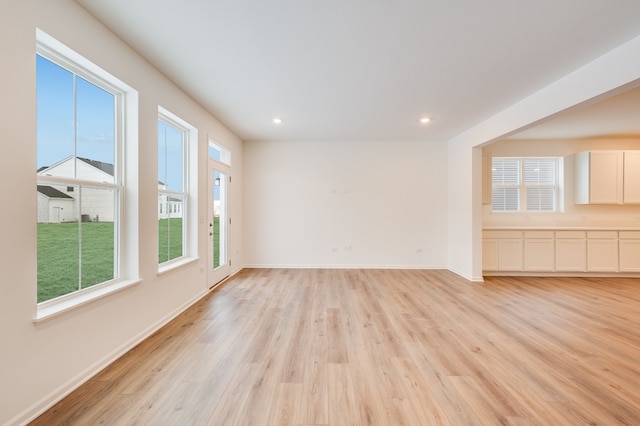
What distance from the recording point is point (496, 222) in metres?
5.52

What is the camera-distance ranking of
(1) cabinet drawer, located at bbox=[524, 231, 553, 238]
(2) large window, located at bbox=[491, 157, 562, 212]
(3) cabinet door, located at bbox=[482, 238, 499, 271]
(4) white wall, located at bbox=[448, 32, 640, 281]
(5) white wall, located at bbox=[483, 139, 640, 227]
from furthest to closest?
1. (2) large window, located at bbox=[491, 157, 562, 212]
2. (5) white wall, located at bbox=[483, 139, 640, 227]
3. (3) cabinet door, located at bbox=[482, 238, 499, 271]
4. (1) cabinet drawer, located at bbox=[524, 231, 553, 238]
5. (4) white wall, located at bbox=[448, 32, 640, 281]

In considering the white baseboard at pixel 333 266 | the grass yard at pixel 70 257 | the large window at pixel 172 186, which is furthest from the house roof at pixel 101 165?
the white baseboard at pixel 333 266

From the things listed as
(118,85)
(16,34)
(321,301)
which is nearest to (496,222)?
(321,301)

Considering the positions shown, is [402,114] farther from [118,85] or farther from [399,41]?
[118,85]

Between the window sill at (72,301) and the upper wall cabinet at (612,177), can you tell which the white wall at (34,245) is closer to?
the window sill at (72,301)

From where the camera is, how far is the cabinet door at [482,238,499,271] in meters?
5.12

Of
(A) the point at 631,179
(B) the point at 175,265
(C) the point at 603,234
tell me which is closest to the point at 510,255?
(C) the point at 603,234

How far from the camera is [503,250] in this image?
5.11m

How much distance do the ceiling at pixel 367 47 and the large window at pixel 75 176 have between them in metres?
0.56

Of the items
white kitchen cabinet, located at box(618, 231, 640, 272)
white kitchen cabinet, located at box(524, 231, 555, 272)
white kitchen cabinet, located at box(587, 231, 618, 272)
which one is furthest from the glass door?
white kitchen cabinet, located at box(618, 231, 640, 272)

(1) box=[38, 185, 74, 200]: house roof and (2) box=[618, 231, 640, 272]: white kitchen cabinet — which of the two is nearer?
(1) box=[38, 185, 74, 200]: house roof

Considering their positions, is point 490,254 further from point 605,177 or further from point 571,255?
point 605,177

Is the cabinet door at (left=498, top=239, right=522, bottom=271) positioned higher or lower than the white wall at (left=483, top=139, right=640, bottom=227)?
lower

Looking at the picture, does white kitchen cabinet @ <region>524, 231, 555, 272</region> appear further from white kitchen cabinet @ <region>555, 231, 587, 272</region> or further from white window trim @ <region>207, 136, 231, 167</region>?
white window trim @ <region>207, 136, 231, 167</region>
